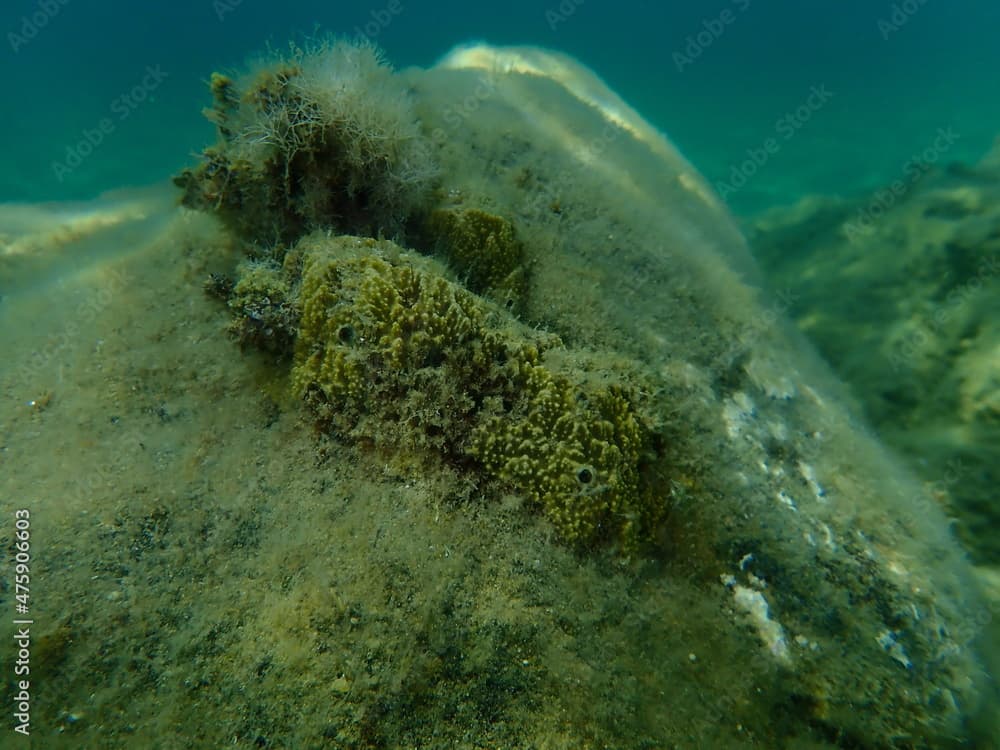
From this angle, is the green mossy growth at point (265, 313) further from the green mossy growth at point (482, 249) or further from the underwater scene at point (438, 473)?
the green mossy growth at point (482, 249)

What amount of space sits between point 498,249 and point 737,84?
128ft

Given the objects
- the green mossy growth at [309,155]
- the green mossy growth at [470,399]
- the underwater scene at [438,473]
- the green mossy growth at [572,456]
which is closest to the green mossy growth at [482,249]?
the underwater scene at [438,473]

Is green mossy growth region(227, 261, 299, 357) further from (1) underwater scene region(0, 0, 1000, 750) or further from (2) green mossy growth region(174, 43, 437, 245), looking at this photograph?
(2) green mossy growth region(174, 43, 437, 245)

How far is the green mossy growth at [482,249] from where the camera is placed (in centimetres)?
370

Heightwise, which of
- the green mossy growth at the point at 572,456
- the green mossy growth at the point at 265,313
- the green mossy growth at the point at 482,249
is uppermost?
the green mossy growth at the point at 482,249

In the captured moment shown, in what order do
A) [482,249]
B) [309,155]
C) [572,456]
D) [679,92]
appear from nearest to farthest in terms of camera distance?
[572,456] → [309,155] → [482,249] → [679,92]

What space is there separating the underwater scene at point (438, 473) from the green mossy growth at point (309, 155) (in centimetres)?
2

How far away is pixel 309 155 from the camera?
3465mm

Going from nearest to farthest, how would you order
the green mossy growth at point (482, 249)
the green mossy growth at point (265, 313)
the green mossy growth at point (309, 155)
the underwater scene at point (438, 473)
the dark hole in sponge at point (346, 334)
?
the underwater scene at point (438, 473) < the dark hole in sponge at point (346, 334) < the green mossy growth at point (265, 313) < the green mossy growth at point (309, 155) < the green mossy growth at point (482, 249)

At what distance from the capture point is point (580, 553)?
8.58 feet

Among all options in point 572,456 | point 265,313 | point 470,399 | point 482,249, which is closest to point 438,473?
point 470,399

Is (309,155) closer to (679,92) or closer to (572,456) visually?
(572,456)

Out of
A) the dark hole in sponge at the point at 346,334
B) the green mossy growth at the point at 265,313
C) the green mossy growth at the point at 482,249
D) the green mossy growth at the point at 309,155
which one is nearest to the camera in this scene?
the dark hole in sponge at the point at 346,334

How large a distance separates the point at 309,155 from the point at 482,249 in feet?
4.47
